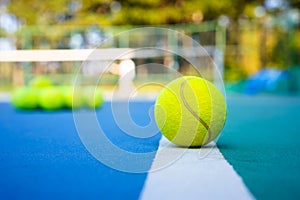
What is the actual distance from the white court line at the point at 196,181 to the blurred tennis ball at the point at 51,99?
450 centimetres

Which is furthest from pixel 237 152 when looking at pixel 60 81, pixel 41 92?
pixel 60 81

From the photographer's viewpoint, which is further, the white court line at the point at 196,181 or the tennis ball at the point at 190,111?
the tennis ball at the point at 190,111

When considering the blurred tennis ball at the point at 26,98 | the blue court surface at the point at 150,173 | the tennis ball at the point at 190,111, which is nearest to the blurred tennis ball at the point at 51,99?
the blurred tennis ball at the point at 26,98

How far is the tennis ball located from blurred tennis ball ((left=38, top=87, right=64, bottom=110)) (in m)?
4.31

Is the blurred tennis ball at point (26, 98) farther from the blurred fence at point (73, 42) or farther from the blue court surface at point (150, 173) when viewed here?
the blurred fence at point (73, 42)

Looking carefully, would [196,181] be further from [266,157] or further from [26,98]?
[26,98]

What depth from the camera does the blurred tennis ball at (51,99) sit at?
23.9 feet

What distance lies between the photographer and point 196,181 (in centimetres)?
233

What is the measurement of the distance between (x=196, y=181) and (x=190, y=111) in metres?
0.78

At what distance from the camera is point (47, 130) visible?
4789 mm

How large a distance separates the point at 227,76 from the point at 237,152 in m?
13.8

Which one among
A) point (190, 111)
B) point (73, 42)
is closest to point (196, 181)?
point (190, 111)

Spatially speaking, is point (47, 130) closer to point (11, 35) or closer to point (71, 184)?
point (71, 184)

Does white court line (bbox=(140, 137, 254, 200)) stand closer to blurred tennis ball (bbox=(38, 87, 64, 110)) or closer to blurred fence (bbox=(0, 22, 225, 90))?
blurred tennis ball (bbox=(38, 87, 64, 110))
